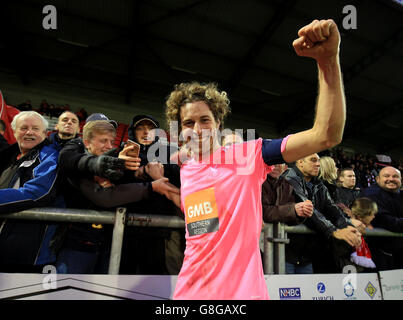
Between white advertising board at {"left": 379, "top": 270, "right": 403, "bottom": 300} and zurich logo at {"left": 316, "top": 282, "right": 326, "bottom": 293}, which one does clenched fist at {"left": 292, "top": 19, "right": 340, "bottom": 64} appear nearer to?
zurich logo at {"left": 316, "top": 282, "right": 326, "bottom": 293}

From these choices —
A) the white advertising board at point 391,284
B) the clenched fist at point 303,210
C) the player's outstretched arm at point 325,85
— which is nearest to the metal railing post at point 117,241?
the player's outstretched arm at point 325,85

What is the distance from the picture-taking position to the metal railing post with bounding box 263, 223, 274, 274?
1.66 meters

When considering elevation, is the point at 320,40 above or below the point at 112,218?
above

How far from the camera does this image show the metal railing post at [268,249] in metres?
1.66

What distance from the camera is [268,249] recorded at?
1.69 meters

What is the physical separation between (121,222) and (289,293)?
3.80 ft

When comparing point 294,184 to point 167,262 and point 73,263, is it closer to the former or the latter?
point 167,262

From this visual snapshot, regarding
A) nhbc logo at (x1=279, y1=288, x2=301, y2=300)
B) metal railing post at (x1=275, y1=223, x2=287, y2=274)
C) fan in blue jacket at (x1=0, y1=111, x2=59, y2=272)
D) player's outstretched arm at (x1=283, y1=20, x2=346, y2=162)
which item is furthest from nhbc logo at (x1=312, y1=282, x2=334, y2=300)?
fan in blue jacket at (x1=0, y1=111, x2=59, y2=272)

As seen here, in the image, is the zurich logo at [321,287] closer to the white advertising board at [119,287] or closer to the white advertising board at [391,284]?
the white advertising board at [119,287]

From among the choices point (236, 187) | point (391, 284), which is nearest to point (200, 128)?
point (236, 187)

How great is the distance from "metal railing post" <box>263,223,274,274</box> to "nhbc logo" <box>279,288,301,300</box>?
139 millimetres

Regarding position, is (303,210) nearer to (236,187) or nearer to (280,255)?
(280,255)

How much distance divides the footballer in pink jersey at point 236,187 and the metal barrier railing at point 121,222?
394 millimetres

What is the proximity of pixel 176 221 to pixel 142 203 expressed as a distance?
29 centimetres
